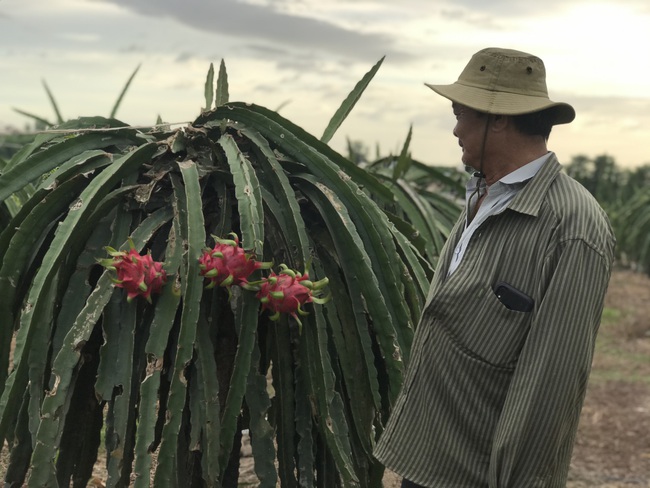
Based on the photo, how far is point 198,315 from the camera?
262 cm

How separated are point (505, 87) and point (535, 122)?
4.9 inches

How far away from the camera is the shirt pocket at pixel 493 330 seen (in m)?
2.32

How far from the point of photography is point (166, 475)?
255 cm

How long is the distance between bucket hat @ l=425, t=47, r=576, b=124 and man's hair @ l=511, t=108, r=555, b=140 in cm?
1

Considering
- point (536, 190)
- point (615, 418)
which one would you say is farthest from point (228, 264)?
point (615, 418)

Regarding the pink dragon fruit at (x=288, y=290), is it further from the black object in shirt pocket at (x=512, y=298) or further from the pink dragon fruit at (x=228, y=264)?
the black object in shirt pocket at (x=512, y=298)

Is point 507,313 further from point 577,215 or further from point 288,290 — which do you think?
point 288,290

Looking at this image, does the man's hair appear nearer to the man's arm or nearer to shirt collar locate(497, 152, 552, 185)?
shirt collar locate(497, 152, 552, 185)

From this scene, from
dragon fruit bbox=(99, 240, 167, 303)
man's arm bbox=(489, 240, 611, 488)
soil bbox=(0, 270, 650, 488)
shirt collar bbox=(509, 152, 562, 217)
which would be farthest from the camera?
soil bbox=(0, 270, 650, 488)

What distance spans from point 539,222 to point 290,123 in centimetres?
112

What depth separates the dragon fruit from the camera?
2623 mm

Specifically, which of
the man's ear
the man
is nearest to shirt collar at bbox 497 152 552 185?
the man

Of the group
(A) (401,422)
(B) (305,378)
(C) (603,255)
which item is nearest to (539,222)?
(C) (603,255)

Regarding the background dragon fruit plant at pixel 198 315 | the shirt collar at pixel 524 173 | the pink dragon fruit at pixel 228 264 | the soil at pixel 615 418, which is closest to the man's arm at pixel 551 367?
the shirt collar at pixel 524 173
